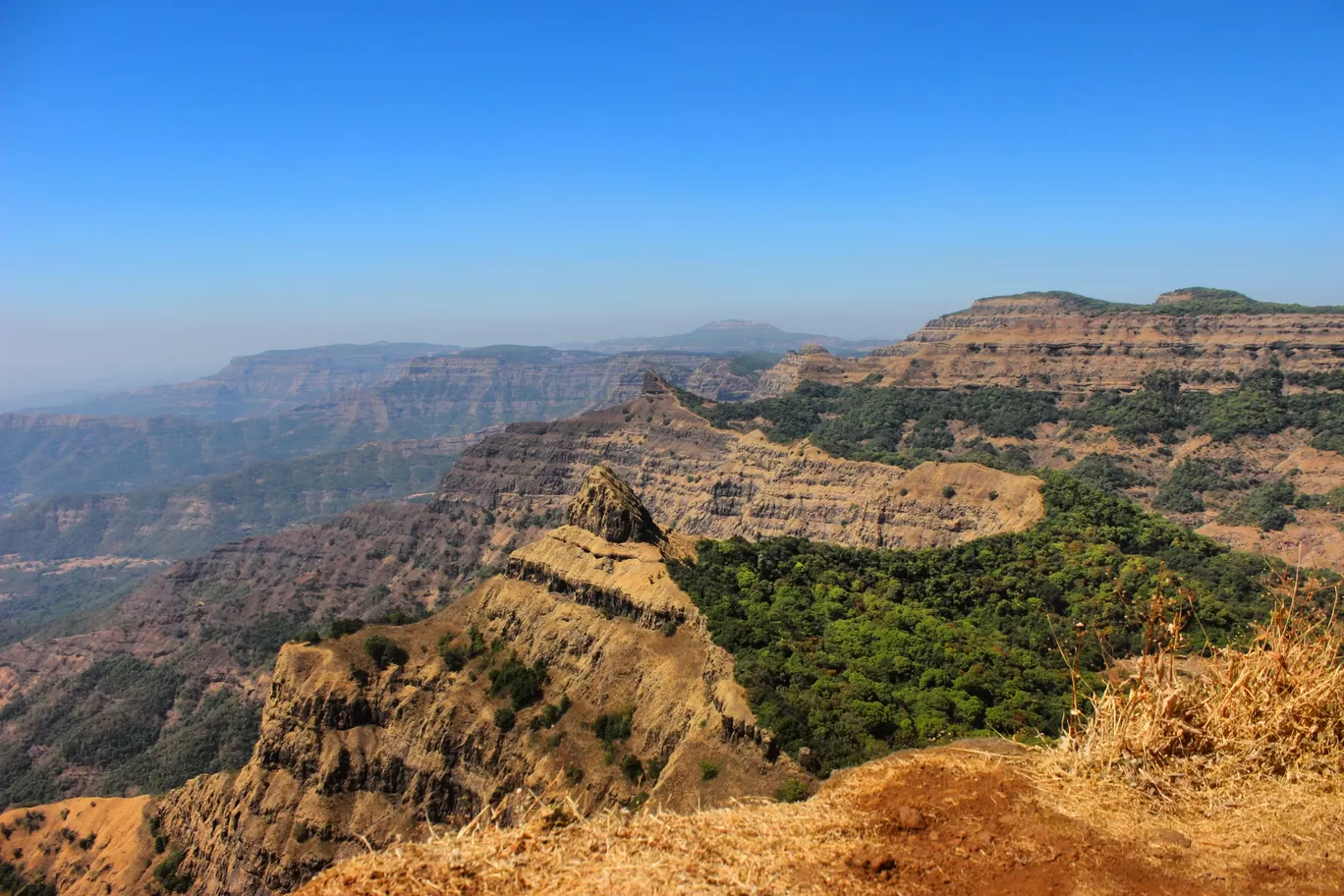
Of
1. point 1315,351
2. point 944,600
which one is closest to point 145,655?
point 944,600

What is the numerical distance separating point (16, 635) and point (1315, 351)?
236833 millimetres

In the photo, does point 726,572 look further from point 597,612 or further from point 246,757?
point 246,757

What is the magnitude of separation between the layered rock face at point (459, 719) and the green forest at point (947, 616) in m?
3.95

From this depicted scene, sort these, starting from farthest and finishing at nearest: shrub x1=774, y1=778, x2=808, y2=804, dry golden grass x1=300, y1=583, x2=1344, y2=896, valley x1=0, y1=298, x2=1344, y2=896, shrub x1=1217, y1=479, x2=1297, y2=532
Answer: shrub x1=1217, y1=479, x2=1297, y2=532 → valley x1=0, y1=298, x2=1344, y2=896 → shrub x1=774, y1=778, x2=808, y2=804 → dry golden grass x1=300, y1=583, x2=1344, y2=896

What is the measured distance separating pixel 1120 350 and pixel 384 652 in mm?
142562

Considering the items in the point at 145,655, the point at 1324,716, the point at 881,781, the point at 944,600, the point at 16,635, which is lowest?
the point at 16,635

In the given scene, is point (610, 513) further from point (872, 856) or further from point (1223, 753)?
point (1223, 753)

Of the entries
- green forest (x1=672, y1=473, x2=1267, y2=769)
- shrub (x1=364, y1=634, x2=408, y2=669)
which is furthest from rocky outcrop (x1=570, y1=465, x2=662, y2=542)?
shrub (x1=364, y1=634, x2=408, y2=669)

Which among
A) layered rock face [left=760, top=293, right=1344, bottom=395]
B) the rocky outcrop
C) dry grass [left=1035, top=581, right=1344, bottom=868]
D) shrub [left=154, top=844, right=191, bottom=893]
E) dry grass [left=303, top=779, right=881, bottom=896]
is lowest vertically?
shrub [left=154, top=844, right=191, bottom=893]

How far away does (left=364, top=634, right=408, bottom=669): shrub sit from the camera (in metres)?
53.9

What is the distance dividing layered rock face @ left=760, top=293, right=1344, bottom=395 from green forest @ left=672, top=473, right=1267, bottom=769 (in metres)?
81.1

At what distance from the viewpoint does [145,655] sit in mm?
109750

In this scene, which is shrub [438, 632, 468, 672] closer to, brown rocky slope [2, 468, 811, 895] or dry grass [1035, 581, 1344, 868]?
brown rocky slope [2, 468, 811, 895]

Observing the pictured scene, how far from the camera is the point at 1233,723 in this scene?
36.9 ft
